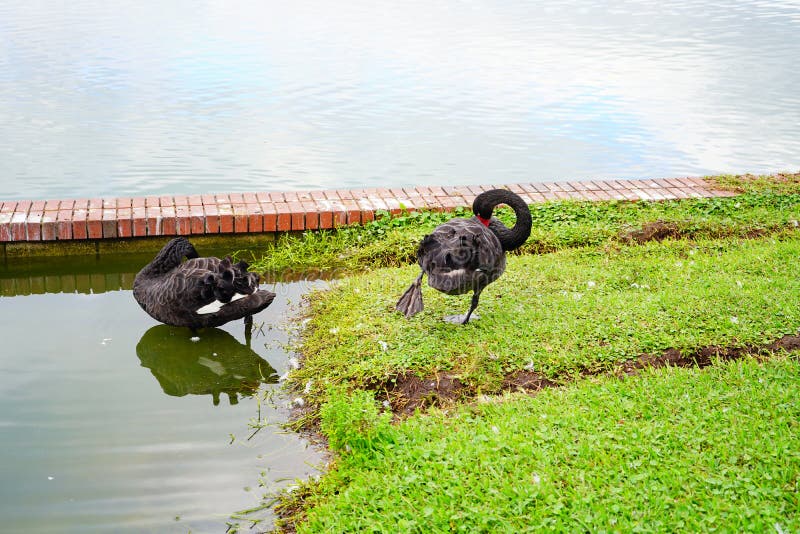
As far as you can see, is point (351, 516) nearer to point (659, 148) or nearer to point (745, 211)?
point (745, 211)

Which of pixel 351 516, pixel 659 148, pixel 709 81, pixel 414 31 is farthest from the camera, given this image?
pixel 414 31

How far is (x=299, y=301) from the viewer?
20.1 ft

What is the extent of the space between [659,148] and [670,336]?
6.07 metres

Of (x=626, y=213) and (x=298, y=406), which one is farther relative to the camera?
(x=626, y=213)

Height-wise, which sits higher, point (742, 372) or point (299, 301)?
point (742, 372)

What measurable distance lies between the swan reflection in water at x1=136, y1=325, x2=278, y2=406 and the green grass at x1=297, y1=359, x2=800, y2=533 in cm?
96

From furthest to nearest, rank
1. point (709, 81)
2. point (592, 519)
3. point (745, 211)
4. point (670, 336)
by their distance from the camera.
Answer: point (709, 81), point (745, 211), point (670, 336), point (592, 519)

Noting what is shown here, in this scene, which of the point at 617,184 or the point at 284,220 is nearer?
the point at 284,220

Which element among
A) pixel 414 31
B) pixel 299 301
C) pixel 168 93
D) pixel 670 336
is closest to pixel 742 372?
pixel 670 336

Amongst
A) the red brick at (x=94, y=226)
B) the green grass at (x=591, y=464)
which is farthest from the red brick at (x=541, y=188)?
the red brick at (x=94, y=226)

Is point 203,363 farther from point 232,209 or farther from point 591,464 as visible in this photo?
point 591,464

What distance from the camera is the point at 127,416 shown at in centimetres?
466

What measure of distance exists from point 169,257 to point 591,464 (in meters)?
3.39

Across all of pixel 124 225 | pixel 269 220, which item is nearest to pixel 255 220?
pixel 269 220
